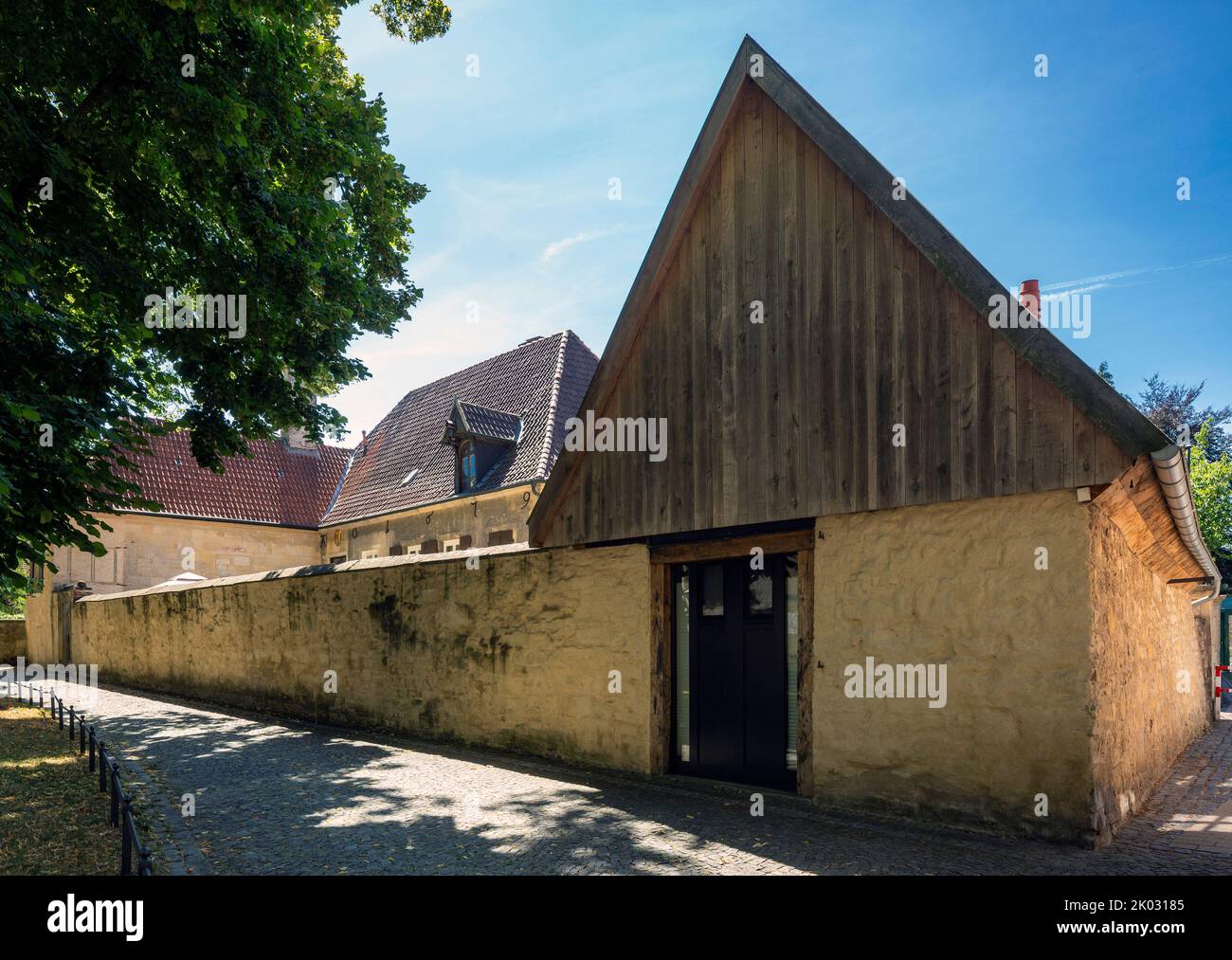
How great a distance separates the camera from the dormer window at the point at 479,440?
74.4 feet

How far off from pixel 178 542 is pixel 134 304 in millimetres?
22798

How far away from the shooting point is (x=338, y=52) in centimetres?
1213

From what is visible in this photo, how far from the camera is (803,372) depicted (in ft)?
24.1

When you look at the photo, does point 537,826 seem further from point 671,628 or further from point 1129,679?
point 1129,679

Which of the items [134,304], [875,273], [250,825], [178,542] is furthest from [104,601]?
[875,273]

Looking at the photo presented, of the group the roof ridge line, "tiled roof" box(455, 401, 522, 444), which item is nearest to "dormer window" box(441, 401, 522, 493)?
"tiled roof" box(455, 401, 522, 444)

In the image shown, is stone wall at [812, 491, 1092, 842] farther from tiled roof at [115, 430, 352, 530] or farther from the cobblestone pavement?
tiled roof at [115, 430, 352, 530]

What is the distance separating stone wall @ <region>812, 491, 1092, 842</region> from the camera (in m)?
5.71

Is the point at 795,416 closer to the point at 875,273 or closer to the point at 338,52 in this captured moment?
the point at 875,273

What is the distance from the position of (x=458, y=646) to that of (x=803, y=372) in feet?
19.2

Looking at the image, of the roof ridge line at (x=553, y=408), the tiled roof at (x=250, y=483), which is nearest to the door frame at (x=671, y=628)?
the roof ridge line at (x=553, y=408)

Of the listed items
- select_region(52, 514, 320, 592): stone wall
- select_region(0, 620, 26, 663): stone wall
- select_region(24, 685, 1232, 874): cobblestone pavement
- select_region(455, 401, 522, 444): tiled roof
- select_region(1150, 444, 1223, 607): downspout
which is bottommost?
select_region(0, 620, 26, 663): stone wall

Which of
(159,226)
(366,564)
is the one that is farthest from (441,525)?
(159,226)

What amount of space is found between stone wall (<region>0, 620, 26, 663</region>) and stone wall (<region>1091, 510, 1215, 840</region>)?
30942 millimetres
